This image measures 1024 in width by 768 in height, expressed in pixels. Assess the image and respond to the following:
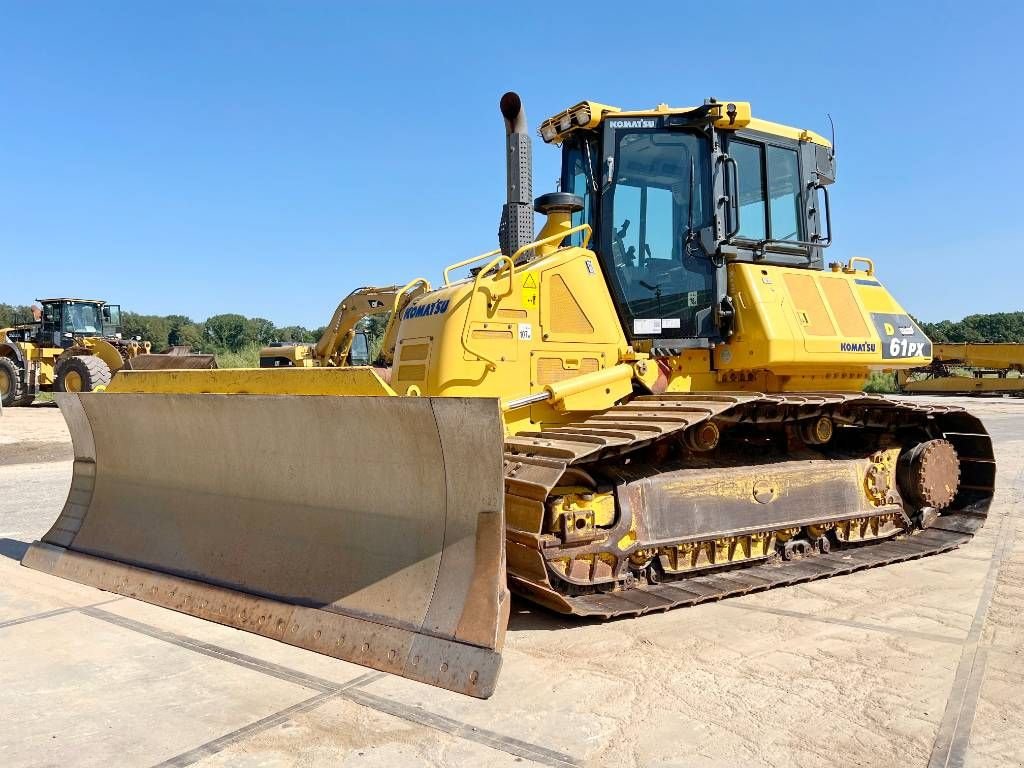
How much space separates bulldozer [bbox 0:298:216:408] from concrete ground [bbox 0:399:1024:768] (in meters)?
18.2

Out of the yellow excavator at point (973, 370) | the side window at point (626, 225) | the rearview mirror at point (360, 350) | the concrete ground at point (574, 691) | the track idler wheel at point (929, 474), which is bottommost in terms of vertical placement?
the concrete ground at point (574, 691)

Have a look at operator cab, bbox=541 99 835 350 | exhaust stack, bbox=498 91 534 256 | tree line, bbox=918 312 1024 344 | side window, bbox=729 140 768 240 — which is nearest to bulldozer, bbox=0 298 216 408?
exhaust stack, bbox=498 91 534 256

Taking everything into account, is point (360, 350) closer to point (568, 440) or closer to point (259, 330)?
point (568, 440)

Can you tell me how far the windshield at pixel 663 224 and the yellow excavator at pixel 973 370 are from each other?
83.6ft

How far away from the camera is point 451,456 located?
412cm

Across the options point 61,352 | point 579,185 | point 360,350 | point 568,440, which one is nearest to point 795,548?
point 568,440

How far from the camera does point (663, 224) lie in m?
6.03

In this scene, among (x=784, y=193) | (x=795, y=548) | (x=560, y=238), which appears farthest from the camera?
(x=784, y=193)

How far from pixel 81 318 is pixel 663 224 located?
73.9 ft

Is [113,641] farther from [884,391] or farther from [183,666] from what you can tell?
[884,391]

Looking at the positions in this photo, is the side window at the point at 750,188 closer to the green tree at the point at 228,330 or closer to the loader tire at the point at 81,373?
the loader tire at the point at 81,373

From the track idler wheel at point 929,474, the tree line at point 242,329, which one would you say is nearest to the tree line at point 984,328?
the tree line at point 242,329

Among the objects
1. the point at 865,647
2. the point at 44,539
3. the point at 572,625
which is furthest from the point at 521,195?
the point at 44,539

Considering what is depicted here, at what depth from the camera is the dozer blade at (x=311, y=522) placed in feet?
12.9
